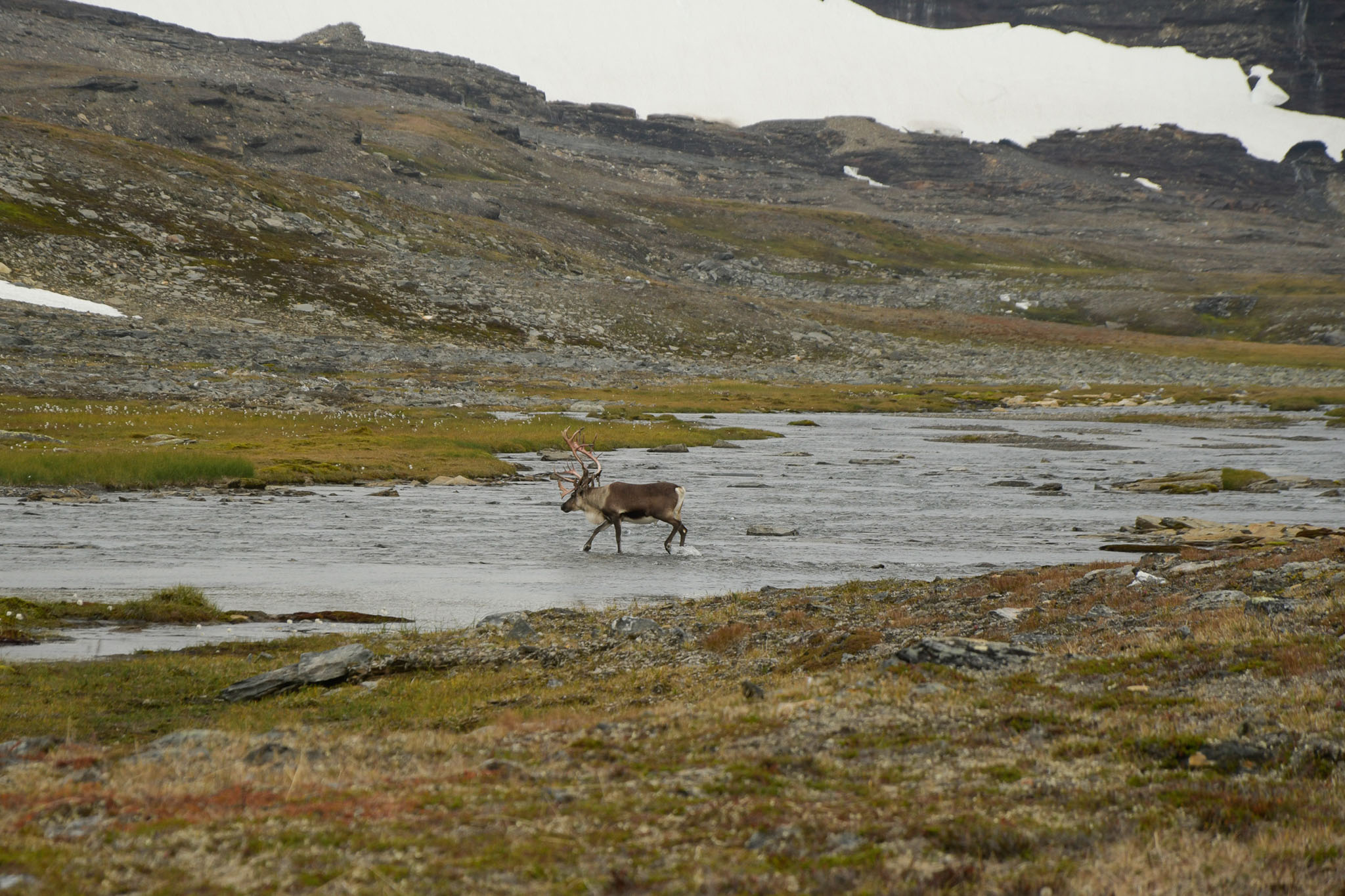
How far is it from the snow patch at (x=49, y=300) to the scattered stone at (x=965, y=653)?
266 ft

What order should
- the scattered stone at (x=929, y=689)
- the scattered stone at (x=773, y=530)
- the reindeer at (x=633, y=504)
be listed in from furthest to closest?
1. the scattered stone at (x=773, y=530)
2. the reindeer at (x=633, y=504)
3. the scattered stone at (x=929, y=689)

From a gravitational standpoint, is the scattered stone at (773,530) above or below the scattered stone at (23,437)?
below

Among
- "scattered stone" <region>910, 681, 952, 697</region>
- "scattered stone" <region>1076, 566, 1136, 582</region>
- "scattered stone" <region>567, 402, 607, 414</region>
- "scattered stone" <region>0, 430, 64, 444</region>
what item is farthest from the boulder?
"scattered stone" <region>0, 430, 64, 444</region>

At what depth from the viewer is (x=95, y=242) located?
304 ft

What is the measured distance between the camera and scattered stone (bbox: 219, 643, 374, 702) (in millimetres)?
13938

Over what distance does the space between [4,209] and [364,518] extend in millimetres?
82642

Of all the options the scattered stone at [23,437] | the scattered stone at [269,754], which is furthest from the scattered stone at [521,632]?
the scattered stone at [23,437]

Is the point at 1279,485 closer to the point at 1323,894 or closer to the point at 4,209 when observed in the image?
the point at 1323,894

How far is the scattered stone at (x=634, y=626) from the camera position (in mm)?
17438

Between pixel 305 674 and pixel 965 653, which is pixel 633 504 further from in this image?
pixel 965 653

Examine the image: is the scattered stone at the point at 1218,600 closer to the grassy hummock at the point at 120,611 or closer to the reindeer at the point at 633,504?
the reindeer at the point at 633,504

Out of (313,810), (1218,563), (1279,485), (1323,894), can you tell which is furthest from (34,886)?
(1279,485)

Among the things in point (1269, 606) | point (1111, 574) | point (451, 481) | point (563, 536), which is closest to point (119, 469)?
point (451, 481)

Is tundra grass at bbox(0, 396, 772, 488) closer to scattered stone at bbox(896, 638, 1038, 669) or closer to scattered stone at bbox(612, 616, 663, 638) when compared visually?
scattered stone at bbox(612, 616, 663, 638)
